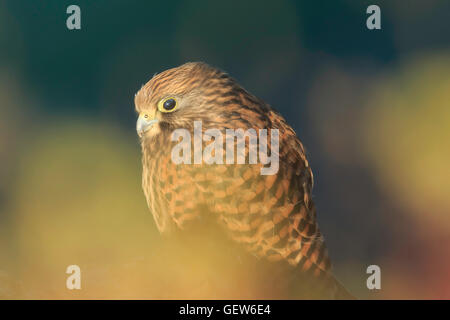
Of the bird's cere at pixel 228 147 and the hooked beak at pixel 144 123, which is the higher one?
the hooked beak at pixel 144 123

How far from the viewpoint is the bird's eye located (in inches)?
63.2

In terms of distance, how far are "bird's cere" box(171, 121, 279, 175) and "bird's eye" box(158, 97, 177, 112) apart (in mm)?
94

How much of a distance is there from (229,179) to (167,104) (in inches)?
13.2

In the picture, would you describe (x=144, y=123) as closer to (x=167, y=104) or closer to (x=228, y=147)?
(x=167, y=104)

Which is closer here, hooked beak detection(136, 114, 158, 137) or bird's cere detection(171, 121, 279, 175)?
bird's cere detection(171, 121, 279, 175)

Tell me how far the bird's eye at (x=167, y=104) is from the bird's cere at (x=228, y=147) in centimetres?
9

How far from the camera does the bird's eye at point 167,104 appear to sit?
5.26 ft

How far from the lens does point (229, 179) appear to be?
1.47m

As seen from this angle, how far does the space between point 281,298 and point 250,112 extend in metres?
0.58

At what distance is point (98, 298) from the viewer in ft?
4.14

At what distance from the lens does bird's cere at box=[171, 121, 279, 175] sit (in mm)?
1494

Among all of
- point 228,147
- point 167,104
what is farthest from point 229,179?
point 167,104

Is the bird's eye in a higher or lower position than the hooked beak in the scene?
higher

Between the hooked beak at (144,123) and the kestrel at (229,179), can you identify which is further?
the hooked beak at (144,123)
